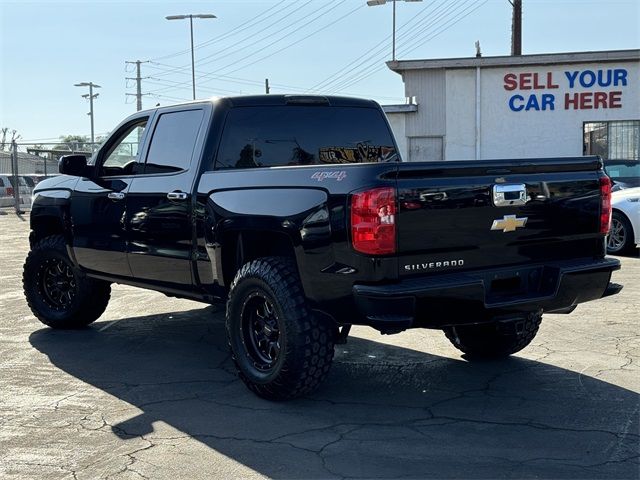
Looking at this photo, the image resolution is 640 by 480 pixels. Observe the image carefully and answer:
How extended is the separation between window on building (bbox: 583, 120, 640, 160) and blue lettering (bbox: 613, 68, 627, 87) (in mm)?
1178

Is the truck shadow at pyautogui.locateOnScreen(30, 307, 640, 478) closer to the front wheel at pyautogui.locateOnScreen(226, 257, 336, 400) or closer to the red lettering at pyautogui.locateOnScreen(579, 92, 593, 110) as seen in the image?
the front wheel at pyautogui.locateOnScreen(226, 257, 336, 400)

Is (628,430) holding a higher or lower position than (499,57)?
lower

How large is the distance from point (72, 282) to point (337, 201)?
153 inches

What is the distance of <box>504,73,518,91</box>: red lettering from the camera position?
82.5 feet

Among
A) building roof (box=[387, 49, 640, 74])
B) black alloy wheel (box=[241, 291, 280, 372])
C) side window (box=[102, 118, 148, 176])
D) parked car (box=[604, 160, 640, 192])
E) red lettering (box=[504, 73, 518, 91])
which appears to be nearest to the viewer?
black alloy wheel (box=[241, 291, 280, 372])

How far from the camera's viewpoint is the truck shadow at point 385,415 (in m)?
4.05

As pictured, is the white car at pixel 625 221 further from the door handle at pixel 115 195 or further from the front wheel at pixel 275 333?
the front wheel at pixel 275 333

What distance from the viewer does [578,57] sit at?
24.6 meters

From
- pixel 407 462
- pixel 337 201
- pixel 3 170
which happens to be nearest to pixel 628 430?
pixel 407 462

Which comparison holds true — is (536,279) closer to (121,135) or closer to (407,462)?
(407,462)

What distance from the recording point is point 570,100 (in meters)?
25.0

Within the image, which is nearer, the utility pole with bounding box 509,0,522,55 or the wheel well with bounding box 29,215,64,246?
the wheel well with bounding box 29,215,64,246

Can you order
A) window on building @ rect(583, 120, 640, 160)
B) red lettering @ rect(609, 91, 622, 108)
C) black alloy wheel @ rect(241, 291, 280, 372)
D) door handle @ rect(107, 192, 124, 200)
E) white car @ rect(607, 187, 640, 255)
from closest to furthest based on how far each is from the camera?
black alloy wheel @ rect(241, 291, 280, 372), door handle @ rect(107, 192, 124, 200), white car @ rect(607, 187, 640, 255), red lettering @ rect(609, 91, 622, 108), window on building @ rect(583, 120, 640, 160)

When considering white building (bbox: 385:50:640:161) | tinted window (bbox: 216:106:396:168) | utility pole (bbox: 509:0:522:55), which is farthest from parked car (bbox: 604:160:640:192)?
utility pole (bbox: 509:0:522:55)
